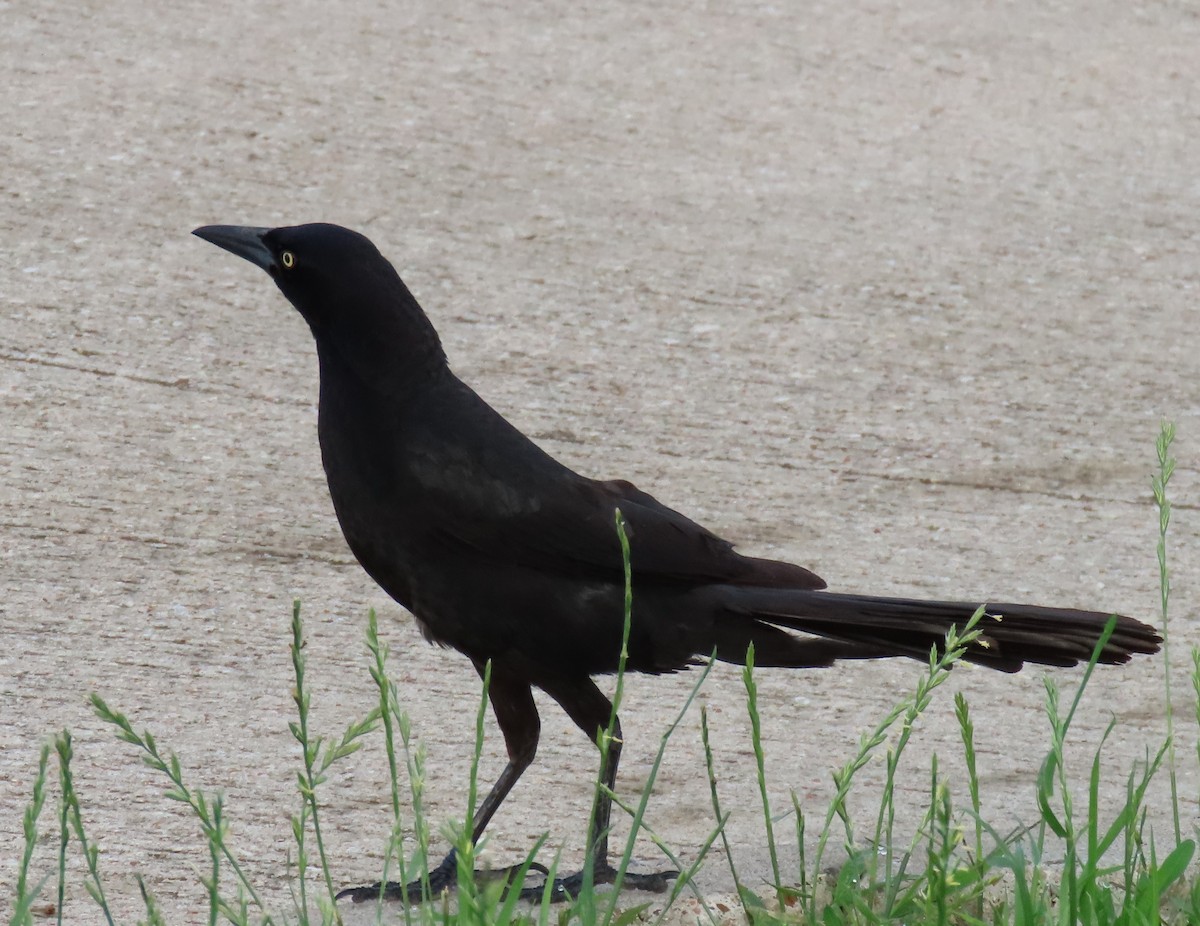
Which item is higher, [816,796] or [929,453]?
[929,453]

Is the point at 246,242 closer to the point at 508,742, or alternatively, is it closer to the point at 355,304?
the point at 355,304

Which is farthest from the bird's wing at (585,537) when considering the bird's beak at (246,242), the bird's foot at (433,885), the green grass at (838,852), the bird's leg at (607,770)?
the bird's beak at (246,242)

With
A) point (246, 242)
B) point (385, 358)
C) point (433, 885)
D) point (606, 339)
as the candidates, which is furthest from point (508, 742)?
point (606, 339)

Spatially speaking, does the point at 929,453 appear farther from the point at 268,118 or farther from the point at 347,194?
the point at 268,118

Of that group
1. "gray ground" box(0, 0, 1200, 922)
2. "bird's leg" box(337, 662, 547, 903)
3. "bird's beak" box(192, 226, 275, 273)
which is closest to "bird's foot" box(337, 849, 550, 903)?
"bird's leg" box(337, 662, 547, 903)

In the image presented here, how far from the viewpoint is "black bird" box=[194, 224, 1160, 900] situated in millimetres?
3152

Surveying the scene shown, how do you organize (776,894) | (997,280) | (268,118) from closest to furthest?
(776,894) → (997,280) → (268,118)

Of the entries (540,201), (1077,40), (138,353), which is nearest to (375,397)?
(138,353)

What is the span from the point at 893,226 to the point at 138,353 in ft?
9.73

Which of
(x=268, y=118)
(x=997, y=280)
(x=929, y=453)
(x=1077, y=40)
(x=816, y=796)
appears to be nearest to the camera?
(x=816, y=796)

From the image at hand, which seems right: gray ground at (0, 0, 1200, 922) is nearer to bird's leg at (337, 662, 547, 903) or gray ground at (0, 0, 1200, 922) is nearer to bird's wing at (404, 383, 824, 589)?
bird's leg at (337, 662, 547, 903)

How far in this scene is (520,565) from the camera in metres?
3.22

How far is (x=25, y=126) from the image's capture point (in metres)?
7.02

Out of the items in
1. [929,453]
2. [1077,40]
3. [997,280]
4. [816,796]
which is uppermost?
[1077,40]
